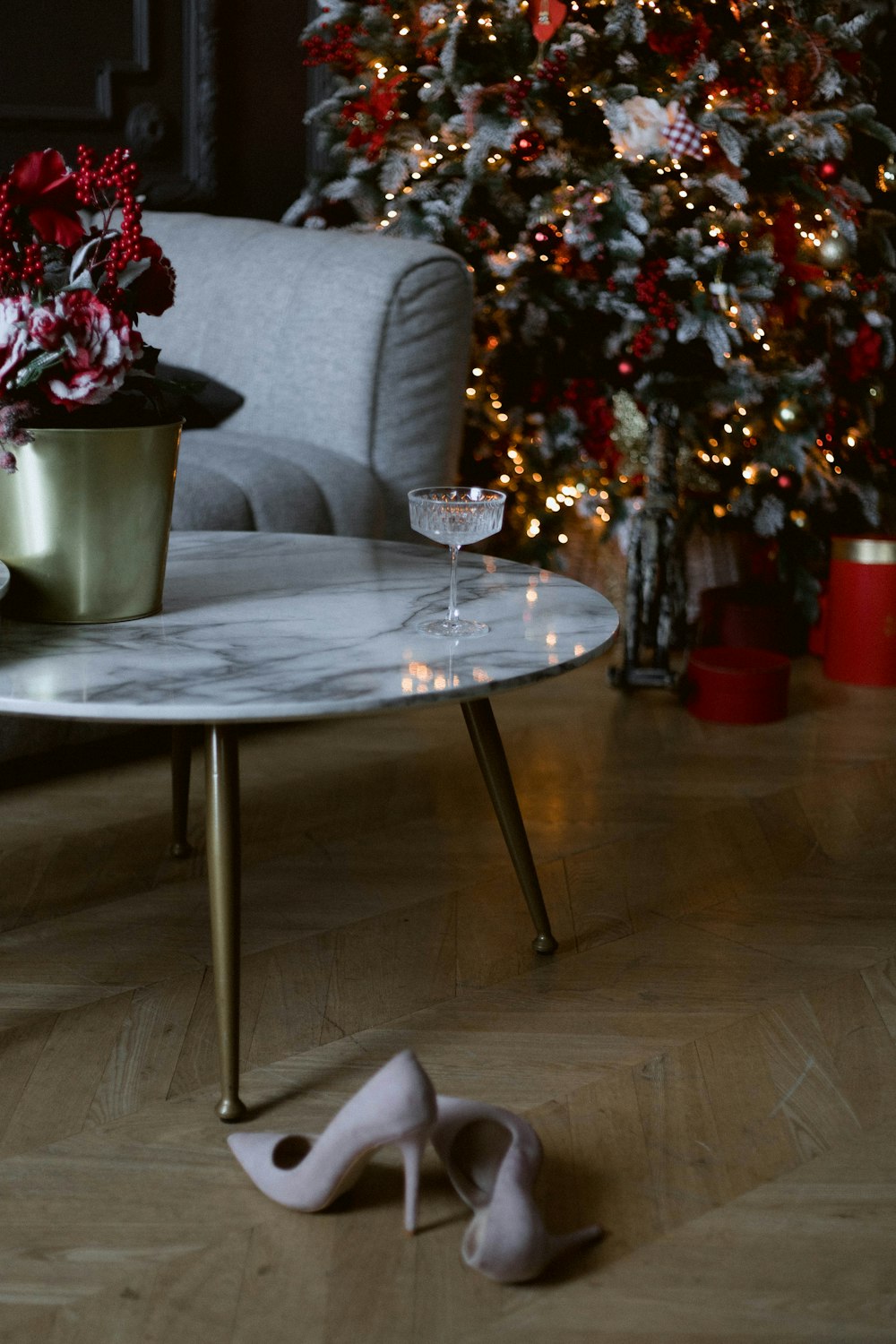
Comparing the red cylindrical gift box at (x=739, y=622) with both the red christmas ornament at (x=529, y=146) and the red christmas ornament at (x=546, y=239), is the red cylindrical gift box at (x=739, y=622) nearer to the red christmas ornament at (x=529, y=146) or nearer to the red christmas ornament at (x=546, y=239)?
the red christmas ornament at (x=546, y=239)

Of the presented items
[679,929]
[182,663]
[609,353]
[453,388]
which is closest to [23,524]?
[182,663]

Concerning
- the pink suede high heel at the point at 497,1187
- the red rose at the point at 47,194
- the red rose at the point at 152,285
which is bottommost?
the pink suede high heel at the point at 497,1187

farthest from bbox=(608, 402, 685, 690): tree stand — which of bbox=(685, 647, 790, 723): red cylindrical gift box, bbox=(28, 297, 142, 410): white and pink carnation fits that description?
bbox=(28, 297, 142, 410): white and pink carnation

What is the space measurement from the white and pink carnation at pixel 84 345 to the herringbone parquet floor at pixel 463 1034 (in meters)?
0.62

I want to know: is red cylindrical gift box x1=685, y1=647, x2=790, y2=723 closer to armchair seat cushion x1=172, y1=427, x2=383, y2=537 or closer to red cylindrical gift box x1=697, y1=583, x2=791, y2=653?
red cylindrical gift box x1=697, y1=583, x2=791, y2=653

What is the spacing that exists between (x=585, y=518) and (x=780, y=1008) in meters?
1.56

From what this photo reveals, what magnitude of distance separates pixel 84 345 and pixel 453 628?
414 millimetres

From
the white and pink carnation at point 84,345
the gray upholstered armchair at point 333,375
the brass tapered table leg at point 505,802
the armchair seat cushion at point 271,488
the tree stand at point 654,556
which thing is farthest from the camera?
the tree stand at point 654,556

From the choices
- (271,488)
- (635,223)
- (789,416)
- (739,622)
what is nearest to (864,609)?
(739,622)

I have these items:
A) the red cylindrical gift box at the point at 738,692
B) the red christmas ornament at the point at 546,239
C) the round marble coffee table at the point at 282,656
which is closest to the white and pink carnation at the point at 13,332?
the round marble coffee table at the point at 282,656

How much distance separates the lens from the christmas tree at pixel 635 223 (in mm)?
2564

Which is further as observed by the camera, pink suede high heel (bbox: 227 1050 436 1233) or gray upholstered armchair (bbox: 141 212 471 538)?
gray upholstered armchair (bbox: 141 212 471 538)

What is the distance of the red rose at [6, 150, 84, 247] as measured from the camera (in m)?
1.15

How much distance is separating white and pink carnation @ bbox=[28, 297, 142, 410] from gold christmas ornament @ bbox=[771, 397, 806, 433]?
1756 mm
